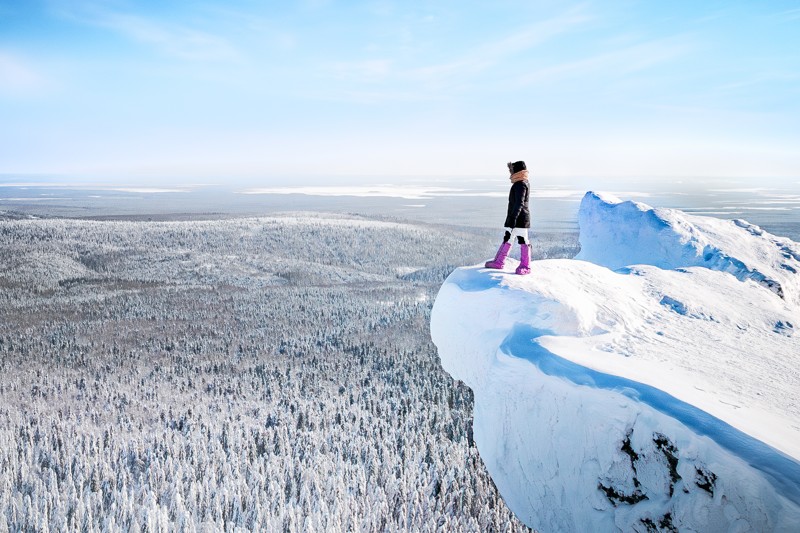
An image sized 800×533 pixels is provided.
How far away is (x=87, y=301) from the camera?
20.8m

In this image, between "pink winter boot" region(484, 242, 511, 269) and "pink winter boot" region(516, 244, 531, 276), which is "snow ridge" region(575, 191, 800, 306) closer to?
"pink winter boot" region(516, 244, 531, 276)

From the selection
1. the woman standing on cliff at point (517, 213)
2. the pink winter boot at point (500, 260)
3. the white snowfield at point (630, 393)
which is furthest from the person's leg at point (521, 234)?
the white snowfield at point (630, 393)

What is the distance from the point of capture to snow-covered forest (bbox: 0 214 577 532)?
19.2 feet

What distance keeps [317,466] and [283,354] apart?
7427mm

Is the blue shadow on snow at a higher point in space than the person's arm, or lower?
lower

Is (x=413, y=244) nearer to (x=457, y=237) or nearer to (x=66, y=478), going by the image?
(x=457, y=237)

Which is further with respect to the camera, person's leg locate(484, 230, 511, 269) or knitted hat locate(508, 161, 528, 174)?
knitted hat locate(508, 161, 528, 174)

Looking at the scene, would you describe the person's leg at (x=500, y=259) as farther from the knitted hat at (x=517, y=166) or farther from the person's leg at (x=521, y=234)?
the knitted hat at (x=517, y=166)

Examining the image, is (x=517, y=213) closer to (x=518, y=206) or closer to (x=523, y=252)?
(x=518, y=206)

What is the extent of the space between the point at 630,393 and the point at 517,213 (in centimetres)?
326

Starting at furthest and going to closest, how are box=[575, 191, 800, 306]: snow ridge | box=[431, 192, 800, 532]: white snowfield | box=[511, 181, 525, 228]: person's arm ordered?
box=[575, 191, 800, 306]: snow ridge, box=[511, 181, 525, 228]: person's arm, box=[431, 192, 800, 532]: white snowfield

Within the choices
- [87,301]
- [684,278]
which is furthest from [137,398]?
[87,301]

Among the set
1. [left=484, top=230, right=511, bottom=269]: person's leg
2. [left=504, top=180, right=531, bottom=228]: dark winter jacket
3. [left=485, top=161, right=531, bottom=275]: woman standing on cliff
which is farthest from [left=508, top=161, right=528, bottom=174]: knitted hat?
[left=484, top=230, right=511, bottom=269]: person's leg

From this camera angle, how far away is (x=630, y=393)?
3859 mm
